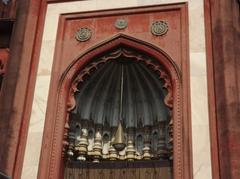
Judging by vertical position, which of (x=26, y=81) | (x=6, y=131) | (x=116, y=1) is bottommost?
(x=6, y=131)

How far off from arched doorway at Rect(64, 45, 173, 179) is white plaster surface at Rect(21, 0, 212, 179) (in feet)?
2.11

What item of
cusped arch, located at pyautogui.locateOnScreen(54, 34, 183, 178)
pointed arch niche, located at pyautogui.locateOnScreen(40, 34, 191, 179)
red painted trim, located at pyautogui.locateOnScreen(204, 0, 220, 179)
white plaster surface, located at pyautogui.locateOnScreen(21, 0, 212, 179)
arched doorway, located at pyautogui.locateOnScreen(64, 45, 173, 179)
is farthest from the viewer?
arched doorway, located at pyautogui.locateOnScreen(64, 45, 173, 179)

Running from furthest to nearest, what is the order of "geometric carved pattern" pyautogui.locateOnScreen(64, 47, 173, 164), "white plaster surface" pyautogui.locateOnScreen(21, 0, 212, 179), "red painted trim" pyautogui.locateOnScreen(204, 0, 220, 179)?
"geometric carved pattern" pyautogui.locateOnScreen(64, 47, 173, 164), "white plaster surface" pyautogui.locateOnScreen(21, 0, 212, 179), "red painted trim" pyautogui.locateOnScreen(204, 0, 220, 179)

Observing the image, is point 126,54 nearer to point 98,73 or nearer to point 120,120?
point 98,73

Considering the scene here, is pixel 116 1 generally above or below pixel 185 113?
above

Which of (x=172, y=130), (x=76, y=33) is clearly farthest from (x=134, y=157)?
(x=76, y=33)

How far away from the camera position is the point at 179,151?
7.32 m

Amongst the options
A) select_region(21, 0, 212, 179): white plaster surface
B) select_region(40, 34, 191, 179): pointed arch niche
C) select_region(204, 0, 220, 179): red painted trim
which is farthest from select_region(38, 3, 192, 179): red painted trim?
select_region(204, 0, 220, 179): red painted trim

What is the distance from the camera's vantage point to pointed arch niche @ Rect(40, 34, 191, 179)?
742 centimetres

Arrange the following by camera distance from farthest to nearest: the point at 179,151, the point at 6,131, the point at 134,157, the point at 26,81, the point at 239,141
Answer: the point at 134,157 → the point at 26,81 → the point at 6,131 → the point at 179,151 → the point at 239,141

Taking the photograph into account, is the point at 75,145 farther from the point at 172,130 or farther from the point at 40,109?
the point at 172,130

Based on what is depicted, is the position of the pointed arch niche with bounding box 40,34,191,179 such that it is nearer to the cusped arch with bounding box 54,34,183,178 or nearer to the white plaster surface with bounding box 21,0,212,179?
the cusped arch with bounding box 54,34,183,178

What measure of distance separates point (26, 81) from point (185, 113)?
322cm

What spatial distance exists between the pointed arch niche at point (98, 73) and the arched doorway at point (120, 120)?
0.07 ft
